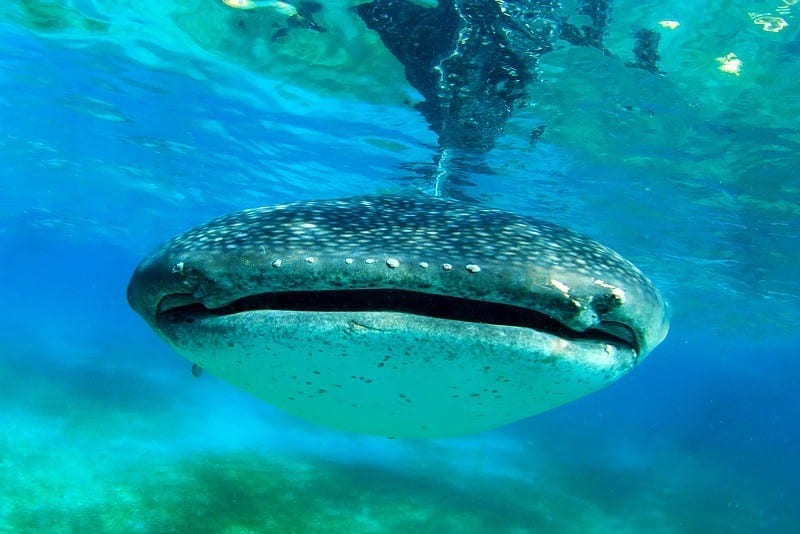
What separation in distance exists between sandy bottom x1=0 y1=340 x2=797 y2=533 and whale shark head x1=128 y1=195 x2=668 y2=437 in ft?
22.8

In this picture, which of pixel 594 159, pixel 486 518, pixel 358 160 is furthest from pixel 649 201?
pixel 486 518

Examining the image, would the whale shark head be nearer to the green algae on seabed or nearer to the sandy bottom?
the sandy bottom

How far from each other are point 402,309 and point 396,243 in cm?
30

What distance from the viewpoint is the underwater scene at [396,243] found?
2504 millimetres

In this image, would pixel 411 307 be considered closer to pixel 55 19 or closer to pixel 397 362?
pixel 397 362

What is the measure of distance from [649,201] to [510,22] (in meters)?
11.0

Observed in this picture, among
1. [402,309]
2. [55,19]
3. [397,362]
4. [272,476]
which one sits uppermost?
[402,309]

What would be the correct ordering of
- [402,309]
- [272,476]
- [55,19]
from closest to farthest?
[402,309], [272,476], [55,19]

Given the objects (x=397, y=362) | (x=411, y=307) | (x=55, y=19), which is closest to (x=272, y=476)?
(x=397, y=362)

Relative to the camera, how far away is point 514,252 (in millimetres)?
2541

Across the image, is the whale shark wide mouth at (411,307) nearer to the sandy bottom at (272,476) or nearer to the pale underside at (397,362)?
the pale underside at (397,362)

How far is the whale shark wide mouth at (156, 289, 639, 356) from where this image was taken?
2.41 metres

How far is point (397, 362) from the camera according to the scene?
8.06 ft

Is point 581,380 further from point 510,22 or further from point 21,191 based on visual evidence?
point 21,191
